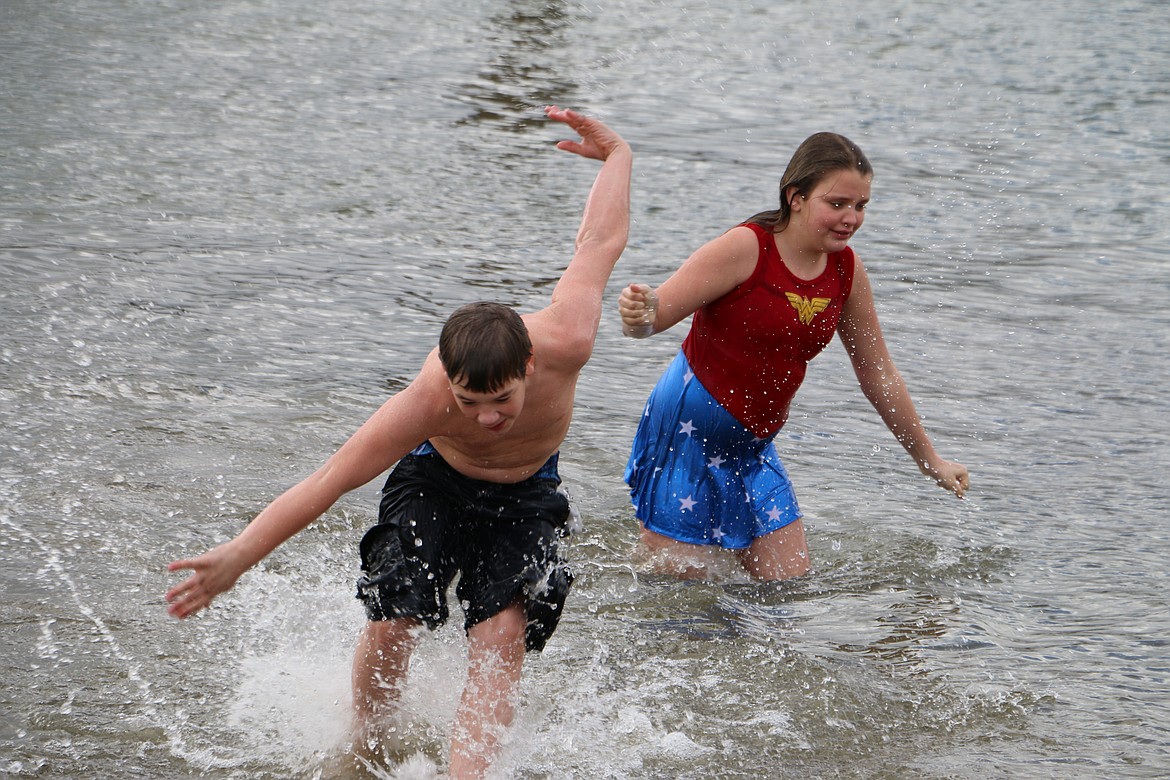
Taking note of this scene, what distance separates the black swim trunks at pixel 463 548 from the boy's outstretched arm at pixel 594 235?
46 cm

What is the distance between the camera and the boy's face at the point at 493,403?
345cm

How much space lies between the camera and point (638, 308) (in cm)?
455

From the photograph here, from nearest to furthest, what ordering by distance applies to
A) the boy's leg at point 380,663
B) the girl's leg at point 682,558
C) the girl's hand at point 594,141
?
1. the boy's leg at point 380,663
2. the girl's hand at point 594,141
3. the girl's leg at point 682,558

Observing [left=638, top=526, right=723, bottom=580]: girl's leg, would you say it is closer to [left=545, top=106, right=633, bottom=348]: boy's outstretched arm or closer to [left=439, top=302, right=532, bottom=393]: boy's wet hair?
[left=545, top=106, right=633, bottom=348]: boy's outstretched arm

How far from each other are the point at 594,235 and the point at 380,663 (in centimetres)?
134

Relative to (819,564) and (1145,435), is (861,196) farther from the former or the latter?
(1145,435)

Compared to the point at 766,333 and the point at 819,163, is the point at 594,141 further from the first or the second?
the point at 766,333

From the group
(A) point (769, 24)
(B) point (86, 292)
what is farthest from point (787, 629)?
(A) point (769, 24)

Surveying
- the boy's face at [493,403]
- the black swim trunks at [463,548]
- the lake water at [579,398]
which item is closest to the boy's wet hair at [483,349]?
the boy's face at [493,403]

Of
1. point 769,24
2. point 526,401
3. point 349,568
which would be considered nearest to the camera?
point 526,401

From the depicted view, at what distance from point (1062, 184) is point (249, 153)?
6.70 metres

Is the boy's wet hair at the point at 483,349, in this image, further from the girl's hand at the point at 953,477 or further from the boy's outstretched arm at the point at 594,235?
the girl's hand at the point at 953,477

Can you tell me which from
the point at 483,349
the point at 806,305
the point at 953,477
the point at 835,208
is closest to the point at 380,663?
the point at 483,349

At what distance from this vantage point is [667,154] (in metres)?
12.5
